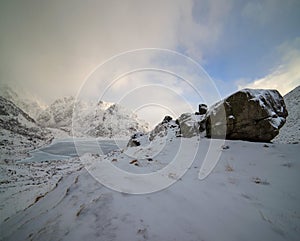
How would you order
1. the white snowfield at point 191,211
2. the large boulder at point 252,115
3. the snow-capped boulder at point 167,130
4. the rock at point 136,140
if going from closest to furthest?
the white snowfield at point 191,211 → the large boulder at point 252,115 → the snow-capped boulder at point 167,130 → the rock at point 136,140

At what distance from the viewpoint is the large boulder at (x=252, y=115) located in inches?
411

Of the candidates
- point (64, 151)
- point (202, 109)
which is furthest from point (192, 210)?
point (64, 151)

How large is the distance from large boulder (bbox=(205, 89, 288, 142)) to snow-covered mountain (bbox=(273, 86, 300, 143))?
36.0ft

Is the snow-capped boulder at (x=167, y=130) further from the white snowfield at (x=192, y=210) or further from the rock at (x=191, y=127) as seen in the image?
the white snowfield at (x=192, y=210)

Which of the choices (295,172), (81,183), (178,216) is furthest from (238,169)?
(81,183)

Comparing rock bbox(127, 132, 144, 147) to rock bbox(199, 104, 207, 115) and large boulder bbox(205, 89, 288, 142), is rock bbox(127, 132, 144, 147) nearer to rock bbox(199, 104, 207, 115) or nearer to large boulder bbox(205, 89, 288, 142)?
rock bbox(199, 104, 207, 115)

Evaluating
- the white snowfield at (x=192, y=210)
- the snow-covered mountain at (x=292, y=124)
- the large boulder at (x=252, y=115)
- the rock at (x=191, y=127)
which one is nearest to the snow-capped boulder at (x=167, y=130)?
the rock at (x=191, y=127)

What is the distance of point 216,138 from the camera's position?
12102 millimetres

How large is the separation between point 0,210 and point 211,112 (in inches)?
928

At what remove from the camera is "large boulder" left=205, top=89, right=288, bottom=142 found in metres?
10.4

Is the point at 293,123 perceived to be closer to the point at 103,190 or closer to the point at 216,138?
the point at 216,138

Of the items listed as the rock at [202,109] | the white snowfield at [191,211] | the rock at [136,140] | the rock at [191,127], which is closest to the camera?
the white snowfield at [191,211]

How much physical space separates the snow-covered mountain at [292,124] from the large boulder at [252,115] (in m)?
11.0

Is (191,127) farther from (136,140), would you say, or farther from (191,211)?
(191,211)
